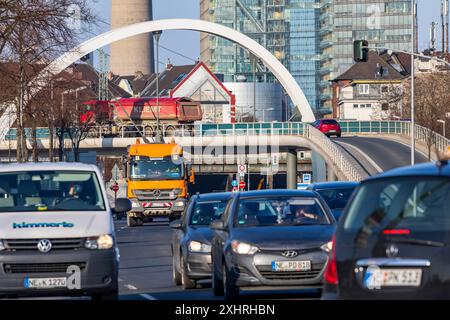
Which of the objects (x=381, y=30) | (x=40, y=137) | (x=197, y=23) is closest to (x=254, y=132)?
(x=197, y=23)

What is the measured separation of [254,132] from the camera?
94.8 metres

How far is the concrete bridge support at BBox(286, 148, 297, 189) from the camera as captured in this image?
300 ft

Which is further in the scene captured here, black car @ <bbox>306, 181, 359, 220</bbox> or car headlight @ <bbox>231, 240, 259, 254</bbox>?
black car @ <bbox>306, 181, 359, 220</bbox>

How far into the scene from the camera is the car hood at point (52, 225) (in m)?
15.6

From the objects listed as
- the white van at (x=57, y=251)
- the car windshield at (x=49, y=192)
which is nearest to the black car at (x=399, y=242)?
the white van at (x=57, y=251)

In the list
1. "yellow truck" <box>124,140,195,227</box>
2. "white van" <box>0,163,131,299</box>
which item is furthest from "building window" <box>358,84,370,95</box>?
"white van" <box>0,163,131,299</box>

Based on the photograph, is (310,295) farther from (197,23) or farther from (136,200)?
(197,23)

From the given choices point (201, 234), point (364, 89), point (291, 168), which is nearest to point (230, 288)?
point (201, 234)

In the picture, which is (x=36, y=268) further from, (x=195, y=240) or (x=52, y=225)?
(x=195, y=240)

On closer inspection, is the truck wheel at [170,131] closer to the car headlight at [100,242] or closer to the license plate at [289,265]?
the license plate at [289,265]

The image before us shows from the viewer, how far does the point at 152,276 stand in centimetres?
2453

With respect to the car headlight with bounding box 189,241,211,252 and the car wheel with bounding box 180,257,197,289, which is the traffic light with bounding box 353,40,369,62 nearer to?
the car headlight with bounding box 189,241,211,252
